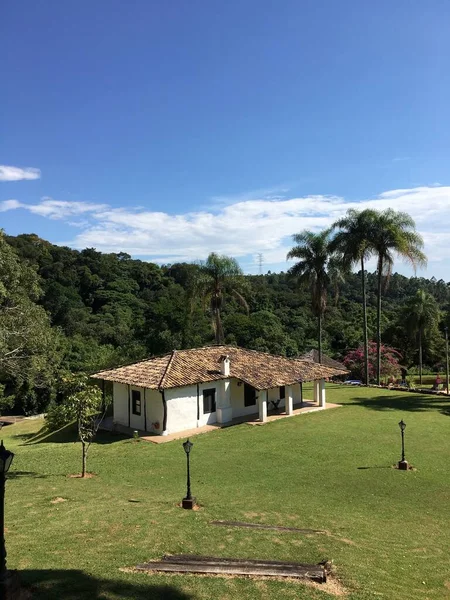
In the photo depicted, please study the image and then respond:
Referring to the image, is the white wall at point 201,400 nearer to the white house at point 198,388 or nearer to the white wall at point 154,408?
the white house at point 198,388

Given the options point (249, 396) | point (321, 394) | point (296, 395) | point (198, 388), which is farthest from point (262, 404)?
point (296, 395)

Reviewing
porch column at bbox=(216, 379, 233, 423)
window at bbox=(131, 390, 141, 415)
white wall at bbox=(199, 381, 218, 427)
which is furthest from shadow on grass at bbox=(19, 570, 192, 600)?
porch column at bbox=(216, 379, 233, 423)

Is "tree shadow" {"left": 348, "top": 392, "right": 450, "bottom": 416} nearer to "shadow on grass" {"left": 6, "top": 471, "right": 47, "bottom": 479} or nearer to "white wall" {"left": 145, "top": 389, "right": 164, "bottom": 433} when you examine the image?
"white wall" {"left": 145, "top": 389, "right": 164, "bottom": 433}

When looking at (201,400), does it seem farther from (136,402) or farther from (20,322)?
(20,322)

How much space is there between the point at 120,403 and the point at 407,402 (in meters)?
18.1

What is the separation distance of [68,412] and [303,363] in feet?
58.5

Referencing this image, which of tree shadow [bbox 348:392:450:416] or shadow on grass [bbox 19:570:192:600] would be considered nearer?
shadow on grass [bbox 19:570:192:600]

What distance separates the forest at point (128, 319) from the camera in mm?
26047

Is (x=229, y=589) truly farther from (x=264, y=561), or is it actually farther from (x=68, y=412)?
(x=68, y=412)

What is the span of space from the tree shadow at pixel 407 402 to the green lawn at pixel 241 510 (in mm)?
4424

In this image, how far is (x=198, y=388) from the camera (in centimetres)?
2386

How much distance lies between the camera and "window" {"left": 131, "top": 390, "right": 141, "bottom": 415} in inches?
928

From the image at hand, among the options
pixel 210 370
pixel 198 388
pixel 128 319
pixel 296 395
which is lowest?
pixel 296 395

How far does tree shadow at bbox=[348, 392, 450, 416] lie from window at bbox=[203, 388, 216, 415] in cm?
1008
